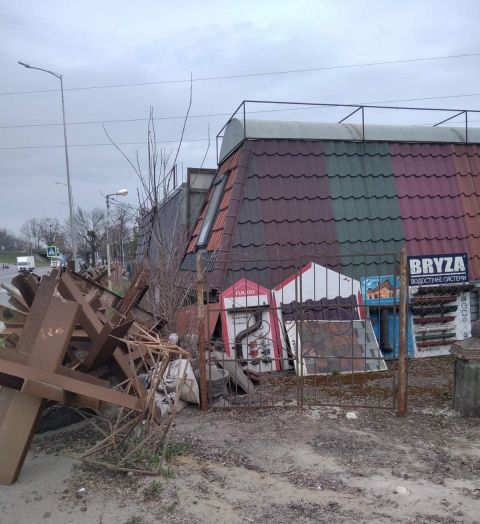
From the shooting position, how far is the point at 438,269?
9203 mm

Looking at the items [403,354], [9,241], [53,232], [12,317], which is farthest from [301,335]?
[9,241]

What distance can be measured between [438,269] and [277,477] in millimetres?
6127

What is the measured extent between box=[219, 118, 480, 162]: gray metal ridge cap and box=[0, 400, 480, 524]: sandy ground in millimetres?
5504

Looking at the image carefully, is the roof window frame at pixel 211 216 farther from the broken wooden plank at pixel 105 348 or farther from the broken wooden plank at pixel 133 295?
the broken wooden plank at pixel 105 348

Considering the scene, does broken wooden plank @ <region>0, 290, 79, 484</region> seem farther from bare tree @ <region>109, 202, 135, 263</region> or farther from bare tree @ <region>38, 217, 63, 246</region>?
bare tree @ <region>38, 217, 63, 246</region>

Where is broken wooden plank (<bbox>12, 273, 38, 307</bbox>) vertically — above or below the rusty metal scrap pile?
above

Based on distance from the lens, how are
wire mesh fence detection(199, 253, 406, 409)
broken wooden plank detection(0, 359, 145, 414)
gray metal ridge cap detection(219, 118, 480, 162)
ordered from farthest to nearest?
gray metal ridge cap detection(219, 118, 480, 162) → wire mesh fence detection(199, 253, 406, 409) → broken wooden plank detection(0, 359, 145, 414)

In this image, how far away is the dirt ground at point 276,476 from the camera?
367 centimetres

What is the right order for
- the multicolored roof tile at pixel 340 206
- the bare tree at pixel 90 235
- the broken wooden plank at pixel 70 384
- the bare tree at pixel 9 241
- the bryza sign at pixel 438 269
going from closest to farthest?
the broken wooden plank at pixel 70 384 < the multicolored roof tile at pixel 340 206 < the bryza sign at pixel 438 269 < the bare tree at pixel 90 235 < the bare tree at pixel 9 241

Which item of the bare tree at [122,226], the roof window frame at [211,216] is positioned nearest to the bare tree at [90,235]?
the bare tree at [122,226]

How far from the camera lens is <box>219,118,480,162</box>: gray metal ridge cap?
30.7 ft

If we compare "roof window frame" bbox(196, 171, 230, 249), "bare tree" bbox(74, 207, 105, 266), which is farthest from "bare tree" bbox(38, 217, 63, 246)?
"roof window frame" bbox(196, 171, 230, 249)

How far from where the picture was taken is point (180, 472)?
432 centimetres

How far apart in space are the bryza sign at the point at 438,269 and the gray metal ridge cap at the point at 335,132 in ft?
8.06
